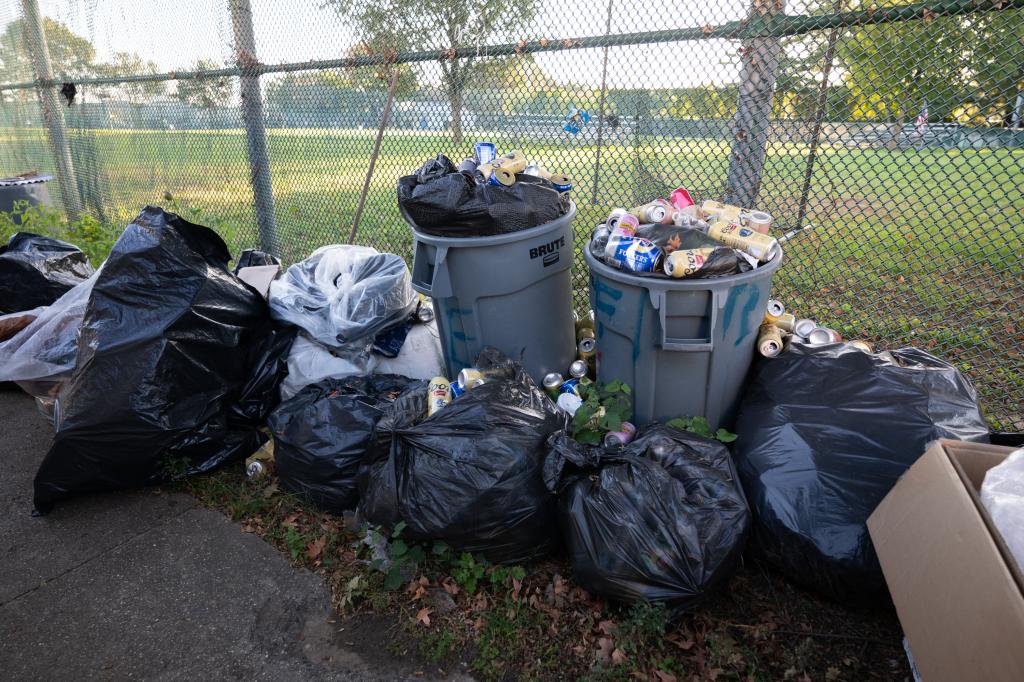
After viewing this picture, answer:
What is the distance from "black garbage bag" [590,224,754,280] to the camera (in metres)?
2.21

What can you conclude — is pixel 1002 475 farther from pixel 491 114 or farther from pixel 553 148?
pixel 491 114

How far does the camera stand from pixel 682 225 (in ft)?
8.23

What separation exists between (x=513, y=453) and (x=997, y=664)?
131 cm

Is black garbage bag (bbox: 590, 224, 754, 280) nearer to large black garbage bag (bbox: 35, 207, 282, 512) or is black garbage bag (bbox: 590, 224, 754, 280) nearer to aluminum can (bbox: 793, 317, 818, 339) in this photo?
aluminum can (bbox: 793, 317, 818, 339)

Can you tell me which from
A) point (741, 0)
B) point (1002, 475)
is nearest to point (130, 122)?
point (741, 0)

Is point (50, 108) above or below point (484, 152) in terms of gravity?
above

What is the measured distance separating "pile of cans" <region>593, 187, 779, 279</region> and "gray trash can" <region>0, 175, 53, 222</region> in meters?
6.81

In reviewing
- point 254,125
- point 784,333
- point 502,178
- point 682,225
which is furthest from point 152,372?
point 254,125

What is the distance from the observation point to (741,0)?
2.61m

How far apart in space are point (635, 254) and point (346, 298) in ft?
5.07

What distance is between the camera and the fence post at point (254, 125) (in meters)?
4.57

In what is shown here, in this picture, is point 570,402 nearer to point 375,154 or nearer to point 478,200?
point 478,200

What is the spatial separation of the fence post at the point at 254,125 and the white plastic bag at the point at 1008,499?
493 centimetres

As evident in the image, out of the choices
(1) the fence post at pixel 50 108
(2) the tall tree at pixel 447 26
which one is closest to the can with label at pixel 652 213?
(2) the tall tree at pixel 447 26
